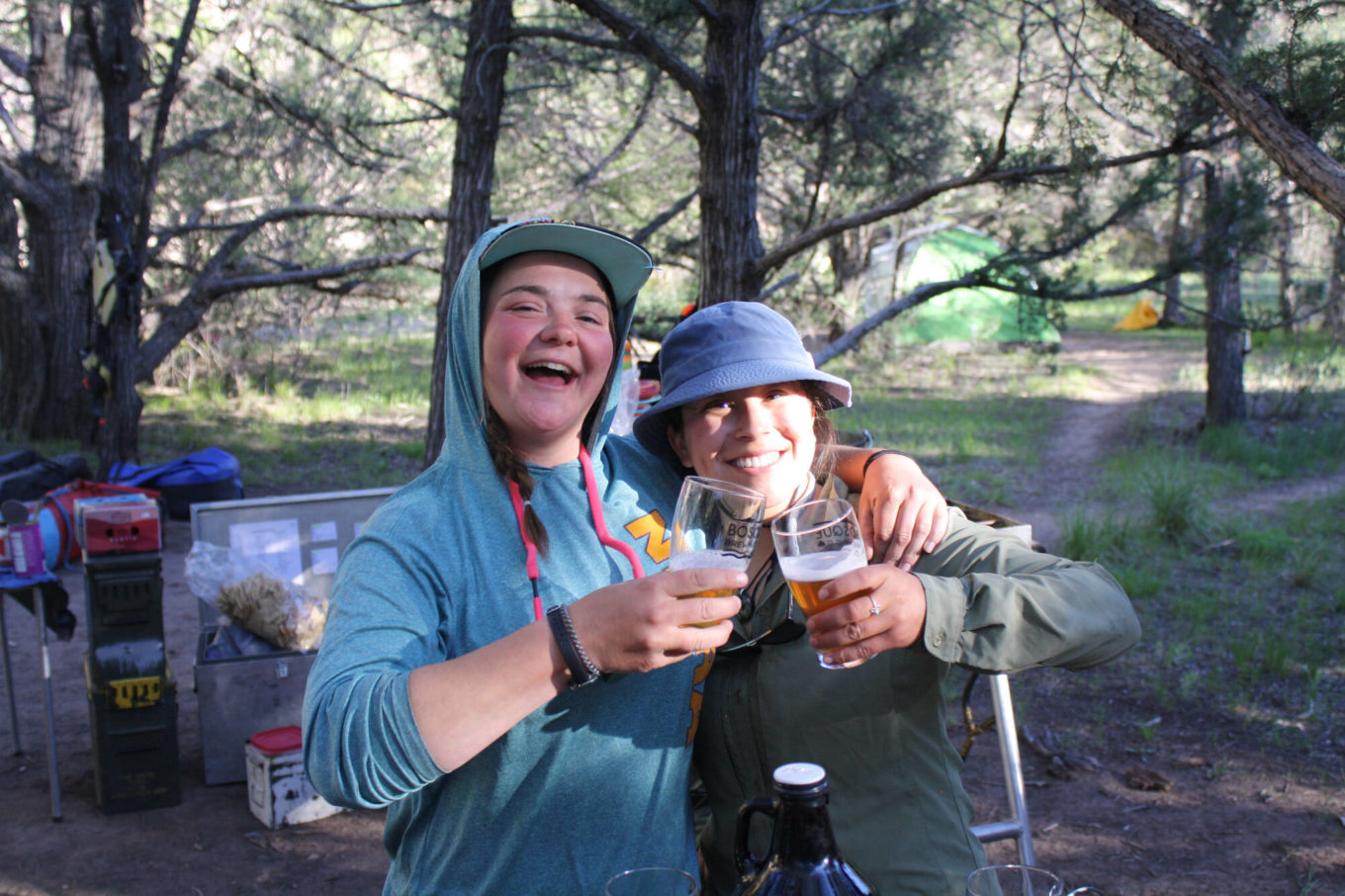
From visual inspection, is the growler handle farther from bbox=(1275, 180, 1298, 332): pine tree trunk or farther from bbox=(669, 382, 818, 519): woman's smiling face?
bbox=(1275, 180, 1298, 332): pine tree trunk

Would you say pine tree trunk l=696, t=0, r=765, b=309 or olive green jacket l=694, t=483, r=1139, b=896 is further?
pine tree trunk l=696, t=0, r=765, b=309

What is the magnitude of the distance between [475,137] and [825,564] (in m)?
5.86

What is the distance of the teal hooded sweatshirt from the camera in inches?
58.2

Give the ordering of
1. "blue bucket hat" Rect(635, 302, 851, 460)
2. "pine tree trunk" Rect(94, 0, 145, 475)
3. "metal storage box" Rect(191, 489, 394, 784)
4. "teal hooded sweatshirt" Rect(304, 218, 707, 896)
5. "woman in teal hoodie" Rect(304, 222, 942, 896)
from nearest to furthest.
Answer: "woman in teal hoodie" Rect(304, 222, 942, 896) → "teal hooded sweatshirt" Rect(304, 218, 707, 896) → "blue bucket hat" Rect(635, 302, 851, 460) → "metal storage box" Rect(191, 489, 394, 784) → "pine tree trunk" Rect(94, 0, 145, 475)

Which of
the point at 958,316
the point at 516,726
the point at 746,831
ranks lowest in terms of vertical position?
the point at 746,831

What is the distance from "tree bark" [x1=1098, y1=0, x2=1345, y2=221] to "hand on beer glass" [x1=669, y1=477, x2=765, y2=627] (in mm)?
2252

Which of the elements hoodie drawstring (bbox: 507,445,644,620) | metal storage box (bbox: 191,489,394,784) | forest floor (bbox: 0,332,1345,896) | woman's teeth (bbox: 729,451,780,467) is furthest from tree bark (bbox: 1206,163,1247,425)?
hoodie drawstring (bbox: 507,445,644,620)

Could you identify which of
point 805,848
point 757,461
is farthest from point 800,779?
point 757,461

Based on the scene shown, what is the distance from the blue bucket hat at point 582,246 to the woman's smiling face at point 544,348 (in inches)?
0.8

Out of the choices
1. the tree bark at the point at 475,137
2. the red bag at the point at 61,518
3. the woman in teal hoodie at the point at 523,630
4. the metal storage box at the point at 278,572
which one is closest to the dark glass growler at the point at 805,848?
the woman in teal hoodie at the point at 523,630

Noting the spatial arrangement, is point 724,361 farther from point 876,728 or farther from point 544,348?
point 876,728

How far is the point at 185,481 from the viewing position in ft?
28.1

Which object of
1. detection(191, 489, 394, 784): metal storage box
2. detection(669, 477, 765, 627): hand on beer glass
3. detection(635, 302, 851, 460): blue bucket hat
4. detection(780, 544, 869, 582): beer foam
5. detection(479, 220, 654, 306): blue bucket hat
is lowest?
detection(191, 489, 394, 784): metal storage box

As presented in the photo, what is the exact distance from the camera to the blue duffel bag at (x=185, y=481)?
8.57 metres
